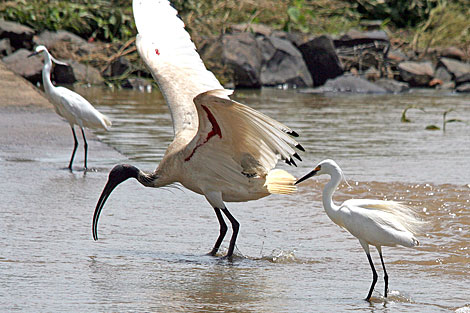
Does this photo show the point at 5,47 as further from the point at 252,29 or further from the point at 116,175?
the point at 116,175

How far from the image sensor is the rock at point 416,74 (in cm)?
2125

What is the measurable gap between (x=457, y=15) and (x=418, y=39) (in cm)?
168

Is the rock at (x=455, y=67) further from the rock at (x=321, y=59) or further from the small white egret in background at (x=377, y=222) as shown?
the small white egret in background at (x=377, y=222)

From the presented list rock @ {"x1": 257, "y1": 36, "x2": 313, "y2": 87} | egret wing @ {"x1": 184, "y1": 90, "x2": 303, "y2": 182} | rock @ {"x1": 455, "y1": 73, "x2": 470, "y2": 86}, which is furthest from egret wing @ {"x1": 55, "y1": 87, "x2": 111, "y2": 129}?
rock @ {"x1": 455, "y1": 73, "x2": 470, "y2": 86}


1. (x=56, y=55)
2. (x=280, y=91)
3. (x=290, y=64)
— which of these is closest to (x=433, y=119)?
(x=280, y=91)

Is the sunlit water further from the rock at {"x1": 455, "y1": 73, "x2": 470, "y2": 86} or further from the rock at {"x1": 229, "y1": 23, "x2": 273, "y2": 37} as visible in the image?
the rock at {"x1": 229, "y1": 23, "x2": 273, "y2": 37}

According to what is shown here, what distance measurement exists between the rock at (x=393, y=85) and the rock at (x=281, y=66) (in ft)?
5.76

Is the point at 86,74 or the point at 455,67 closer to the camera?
the point at 86,74

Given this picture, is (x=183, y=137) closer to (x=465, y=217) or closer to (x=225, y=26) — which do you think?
(x=465, y=217)

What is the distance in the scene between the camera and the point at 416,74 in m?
21.2

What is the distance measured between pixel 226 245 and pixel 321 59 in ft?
49.0

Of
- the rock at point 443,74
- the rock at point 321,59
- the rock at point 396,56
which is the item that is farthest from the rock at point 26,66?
the rock at point 443,74

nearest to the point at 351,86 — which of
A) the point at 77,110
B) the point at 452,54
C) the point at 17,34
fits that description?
the point at 452,54

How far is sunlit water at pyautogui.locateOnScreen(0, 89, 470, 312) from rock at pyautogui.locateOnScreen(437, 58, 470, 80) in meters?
10.9
